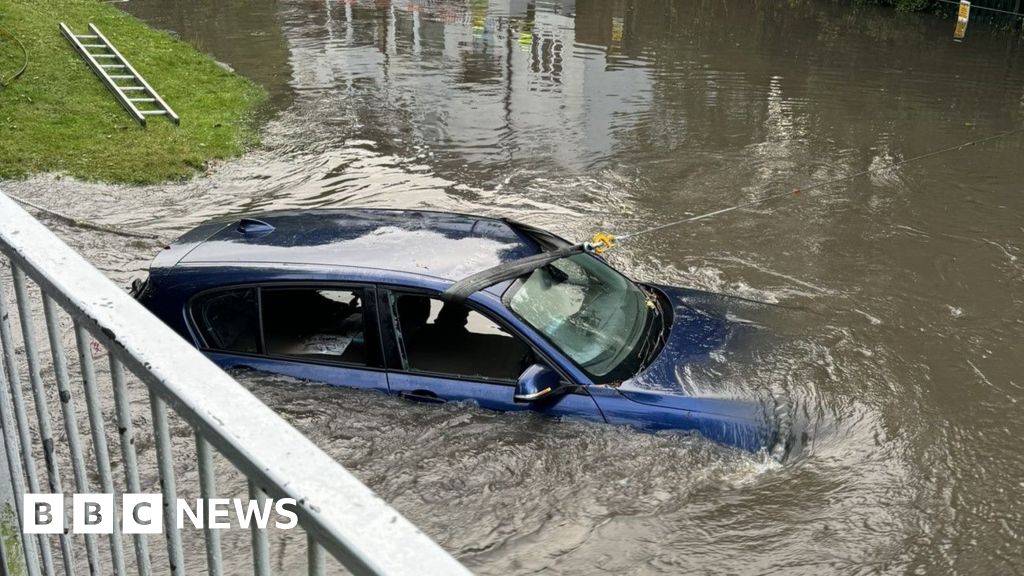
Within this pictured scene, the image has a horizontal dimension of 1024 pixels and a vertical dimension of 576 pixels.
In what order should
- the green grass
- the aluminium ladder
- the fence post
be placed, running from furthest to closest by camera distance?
the aluminium ladder, the green grass, the fence post

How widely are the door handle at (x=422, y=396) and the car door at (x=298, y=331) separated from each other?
14 centimetres

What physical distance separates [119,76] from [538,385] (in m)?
12.4

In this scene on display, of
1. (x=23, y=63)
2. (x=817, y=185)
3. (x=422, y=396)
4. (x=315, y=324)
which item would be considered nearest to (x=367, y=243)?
(x=315, y=324)

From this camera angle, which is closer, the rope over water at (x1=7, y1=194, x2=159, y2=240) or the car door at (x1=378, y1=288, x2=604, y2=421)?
the car door at (x1=378, y1=288, x2=604, y2=421)

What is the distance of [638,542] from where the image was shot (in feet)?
16.6

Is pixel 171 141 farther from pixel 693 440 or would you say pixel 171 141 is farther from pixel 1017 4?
pixel 1017 4

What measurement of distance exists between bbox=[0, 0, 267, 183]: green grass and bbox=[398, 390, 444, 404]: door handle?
7029 mm

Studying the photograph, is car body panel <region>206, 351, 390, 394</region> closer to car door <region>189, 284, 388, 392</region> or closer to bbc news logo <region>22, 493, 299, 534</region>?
car door <region>189, 284, 388, 392</region>

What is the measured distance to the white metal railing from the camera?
1.18 m

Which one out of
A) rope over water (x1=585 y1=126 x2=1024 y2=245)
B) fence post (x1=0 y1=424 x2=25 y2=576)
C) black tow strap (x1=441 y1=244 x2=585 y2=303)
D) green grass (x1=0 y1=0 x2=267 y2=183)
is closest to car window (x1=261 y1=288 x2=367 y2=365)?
black tow strap (x1=441 y1=244 x2=585 y2=303)

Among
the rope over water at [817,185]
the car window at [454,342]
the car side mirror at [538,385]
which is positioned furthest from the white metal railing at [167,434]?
the rope over water at [817,185]

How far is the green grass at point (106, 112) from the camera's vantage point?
11.7 meters

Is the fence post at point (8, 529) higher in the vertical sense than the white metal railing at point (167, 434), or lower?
lower

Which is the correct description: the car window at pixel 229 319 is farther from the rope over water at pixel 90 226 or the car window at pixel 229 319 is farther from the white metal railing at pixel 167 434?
the rope over water at pixel 90 226
